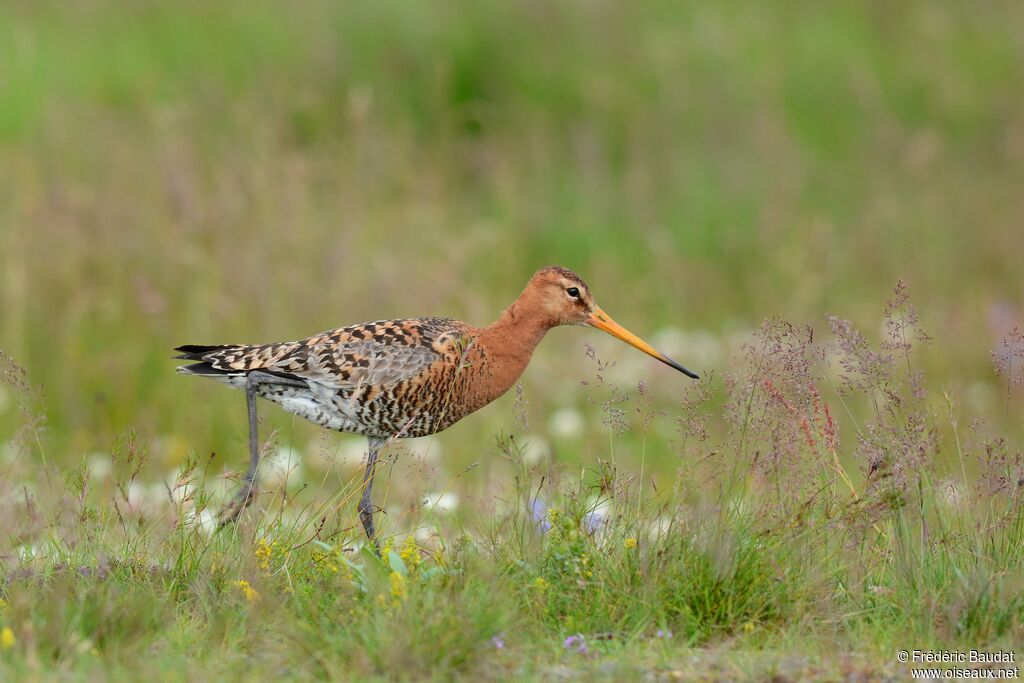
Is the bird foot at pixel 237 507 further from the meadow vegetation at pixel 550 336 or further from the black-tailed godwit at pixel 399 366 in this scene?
the black-tailed godwit at pixel 399 366

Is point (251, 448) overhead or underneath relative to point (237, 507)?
overhead

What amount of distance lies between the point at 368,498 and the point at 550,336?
4414mm

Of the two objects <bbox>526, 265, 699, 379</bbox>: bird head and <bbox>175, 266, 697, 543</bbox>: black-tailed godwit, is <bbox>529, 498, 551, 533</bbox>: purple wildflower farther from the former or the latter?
<bbox>526, 265, 699, 379</bbox>: bird head

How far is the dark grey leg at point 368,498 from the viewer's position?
568 centimetres

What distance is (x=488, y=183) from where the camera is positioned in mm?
11445

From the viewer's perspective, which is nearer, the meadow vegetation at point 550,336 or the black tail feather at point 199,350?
the meadow vegetation at point 550,336

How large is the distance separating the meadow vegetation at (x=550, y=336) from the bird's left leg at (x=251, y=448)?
0.11 m

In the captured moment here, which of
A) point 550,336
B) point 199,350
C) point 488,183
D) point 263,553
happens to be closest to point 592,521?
point 263,553

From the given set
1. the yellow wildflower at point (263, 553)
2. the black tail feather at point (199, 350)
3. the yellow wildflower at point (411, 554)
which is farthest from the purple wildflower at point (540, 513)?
the black tail feather at point (199, 350)

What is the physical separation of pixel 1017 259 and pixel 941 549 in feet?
20.5

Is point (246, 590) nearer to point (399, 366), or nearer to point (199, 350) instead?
point (399, 366)

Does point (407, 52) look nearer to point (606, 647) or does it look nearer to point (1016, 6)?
point (1016, 6)

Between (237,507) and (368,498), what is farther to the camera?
(368,498)

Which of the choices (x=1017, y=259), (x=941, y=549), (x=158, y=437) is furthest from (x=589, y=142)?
(x=941, y=549)
